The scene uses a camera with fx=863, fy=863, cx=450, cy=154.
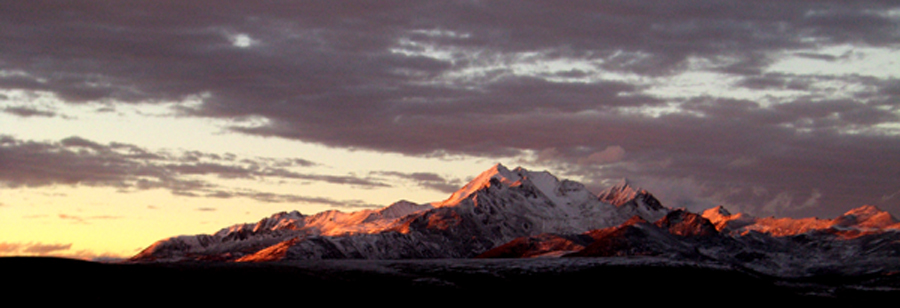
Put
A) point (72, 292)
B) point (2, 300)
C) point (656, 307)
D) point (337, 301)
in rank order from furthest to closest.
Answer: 1. point (656, 307)
2. point (337, 301)
3. point (72, 292)
4. point (2, 300)

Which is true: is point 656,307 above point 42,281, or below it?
below

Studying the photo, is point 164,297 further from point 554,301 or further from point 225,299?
point 554,301

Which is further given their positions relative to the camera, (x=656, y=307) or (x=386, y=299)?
(x=656, y=307)

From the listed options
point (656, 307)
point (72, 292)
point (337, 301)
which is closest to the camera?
point (72, 292)

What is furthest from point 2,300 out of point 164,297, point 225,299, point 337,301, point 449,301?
point 449,301

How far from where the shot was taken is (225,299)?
173 meters

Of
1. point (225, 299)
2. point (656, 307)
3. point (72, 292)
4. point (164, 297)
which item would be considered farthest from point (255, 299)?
point (656, 307)

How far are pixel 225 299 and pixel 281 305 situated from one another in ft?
41.0

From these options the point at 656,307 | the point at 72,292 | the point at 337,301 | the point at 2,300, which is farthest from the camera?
the point at 656,307

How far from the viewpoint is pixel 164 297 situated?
566 ft

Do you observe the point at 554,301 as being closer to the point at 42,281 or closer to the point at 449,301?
the point at 449,301

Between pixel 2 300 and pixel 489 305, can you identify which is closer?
pixel 2 300

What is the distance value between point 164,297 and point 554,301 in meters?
84.5

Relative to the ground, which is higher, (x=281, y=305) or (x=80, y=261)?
(x=80, y=261)
